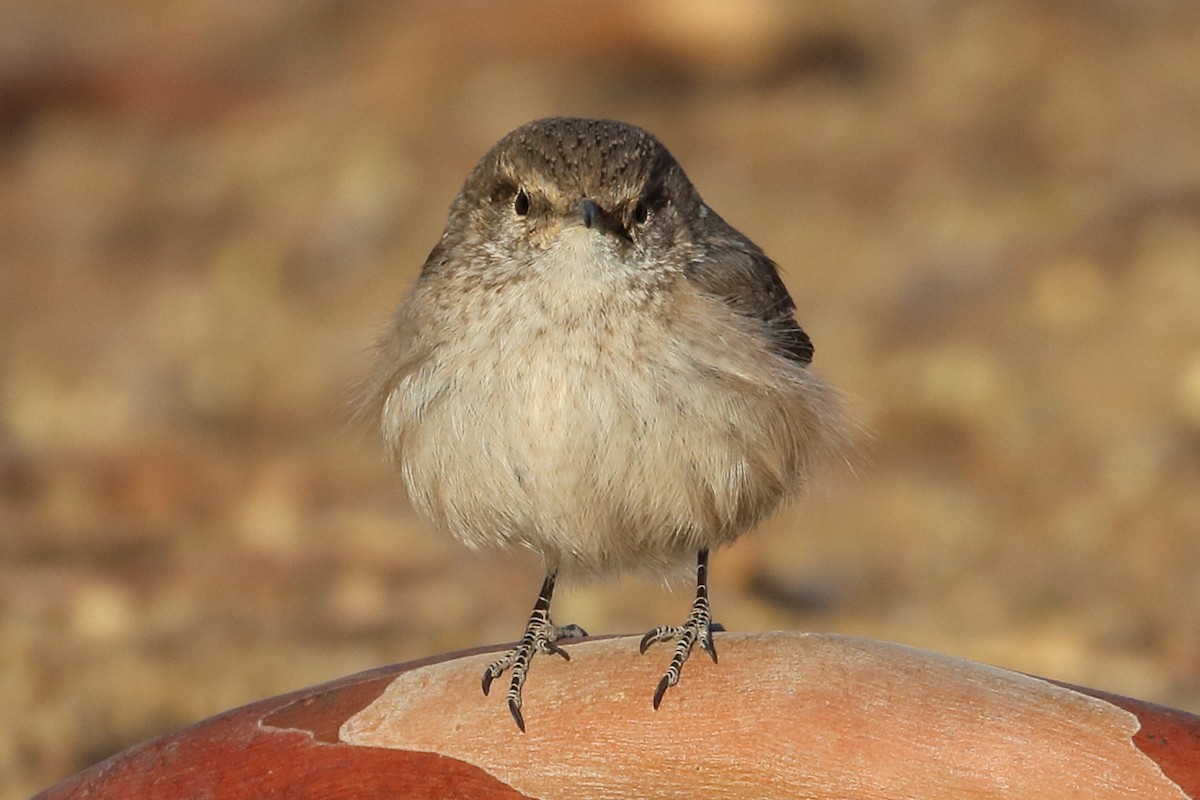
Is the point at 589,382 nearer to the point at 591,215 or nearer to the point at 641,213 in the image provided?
the point at 591,215

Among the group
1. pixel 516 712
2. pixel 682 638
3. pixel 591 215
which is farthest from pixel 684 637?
pixel 591 215

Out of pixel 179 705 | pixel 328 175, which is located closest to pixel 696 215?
pixel 179 705

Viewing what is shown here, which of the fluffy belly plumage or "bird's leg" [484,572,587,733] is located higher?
the fluffy belly plumage

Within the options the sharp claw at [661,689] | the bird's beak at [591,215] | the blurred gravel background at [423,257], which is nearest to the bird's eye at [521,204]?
the bird's beak at [591,215]

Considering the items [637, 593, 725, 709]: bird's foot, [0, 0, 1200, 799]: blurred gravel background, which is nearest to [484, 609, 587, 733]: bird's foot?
[637, 593, 725, 709]: bird's foot

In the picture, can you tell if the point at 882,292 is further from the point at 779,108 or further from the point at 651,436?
the point at 651,436

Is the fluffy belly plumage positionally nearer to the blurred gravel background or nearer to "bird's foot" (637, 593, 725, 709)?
"bird's foot" (637, 593, 725, 709)

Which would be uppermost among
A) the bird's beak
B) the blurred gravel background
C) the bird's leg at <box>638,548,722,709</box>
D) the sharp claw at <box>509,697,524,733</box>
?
the blurred gravel background
